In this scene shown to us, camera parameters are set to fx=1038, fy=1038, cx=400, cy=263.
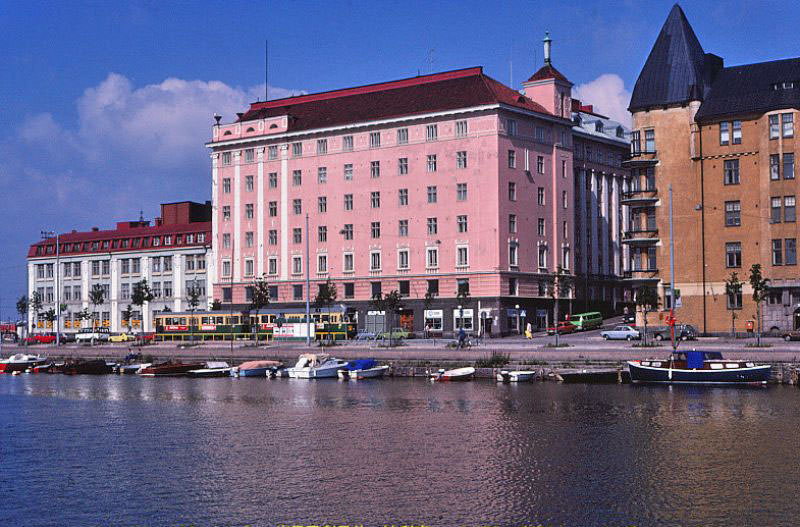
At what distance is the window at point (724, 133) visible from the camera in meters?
103

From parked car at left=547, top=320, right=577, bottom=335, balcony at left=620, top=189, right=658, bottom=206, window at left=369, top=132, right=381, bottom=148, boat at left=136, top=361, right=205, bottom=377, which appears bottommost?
boat at left=136, top=361, right=205, bottom=377

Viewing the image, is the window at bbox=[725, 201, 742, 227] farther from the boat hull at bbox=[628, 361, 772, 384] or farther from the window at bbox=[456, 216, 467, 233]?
the window at bbox=[456, 216, 467, 233]

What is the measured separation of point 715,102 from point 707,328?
22.8 meters

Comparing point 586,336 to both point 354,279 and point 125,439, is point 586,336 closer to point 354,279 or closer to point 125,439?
point 354,279

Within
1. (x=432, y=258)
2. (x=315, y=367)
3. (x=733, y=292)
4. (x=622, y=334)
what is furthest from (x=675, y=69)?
(x=315, y=367)

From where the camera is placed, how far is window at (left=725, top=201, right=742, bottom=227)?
4028 inches

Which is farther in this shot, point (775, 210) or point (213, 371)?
point (213, 371)

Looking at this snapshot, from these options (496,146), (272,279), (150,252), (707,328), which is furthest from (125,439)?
(150,252)

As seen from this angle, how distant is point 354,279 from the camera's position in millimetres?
137375

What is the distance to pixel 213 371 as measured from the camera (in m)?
102

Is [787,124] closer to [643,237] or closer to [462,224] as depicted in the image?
[643,237]

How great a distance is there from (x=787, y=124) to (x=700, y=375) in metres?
35.7

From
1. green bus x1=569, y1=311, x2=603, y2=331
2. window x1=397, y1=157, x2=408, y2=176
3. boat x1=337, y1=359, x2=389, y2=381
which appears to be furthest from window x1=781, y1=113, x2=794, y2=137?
window x1=397, y1=157, x2=408, y2=176

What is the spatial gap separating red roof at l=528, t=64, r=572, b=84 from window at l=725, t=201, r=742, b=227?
42.0 m
